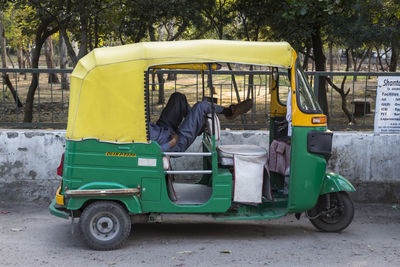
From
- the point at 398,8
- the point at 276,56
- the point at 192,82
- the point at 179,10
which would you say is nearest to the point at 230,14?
the point at 179,10

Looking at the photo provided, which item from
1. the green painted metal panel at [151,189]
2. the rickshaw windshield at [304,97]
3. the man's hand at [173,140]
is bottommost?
the green painted metal panel at [151,189]

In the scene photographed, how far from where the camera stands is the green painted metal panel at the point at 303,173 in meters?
5.80

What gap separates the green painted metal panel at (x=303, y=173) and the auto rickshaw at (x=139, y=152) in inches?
0.4

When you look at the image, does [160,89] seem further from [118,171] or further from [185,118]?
[118,171]

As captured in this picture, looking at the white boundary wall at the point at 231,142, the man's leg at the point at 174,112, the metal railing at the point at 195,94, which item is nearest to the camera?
the man's leg at the point at 174,112

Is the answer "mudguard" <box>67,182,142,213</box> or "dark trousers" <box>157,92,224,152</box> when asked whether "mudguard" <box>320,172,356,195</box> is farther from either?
"mudguard" <box>67,182,142,213</box>

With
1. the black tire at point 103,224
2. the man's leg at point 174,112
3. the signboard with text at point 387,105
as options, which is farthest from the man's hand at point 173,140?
the signboard with text at point 387,105

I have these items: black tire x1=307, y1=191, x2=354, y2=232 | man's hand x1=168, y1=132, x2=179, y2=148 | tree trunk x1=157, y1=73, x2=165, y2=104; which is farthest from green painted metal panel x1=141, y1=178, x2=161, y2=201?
tree trunk x1=157, y1=73, x2=165, y2=104

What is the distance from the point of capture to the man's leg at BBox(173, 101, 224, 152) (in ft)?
19.4

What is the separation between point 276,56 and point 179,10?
315 inches

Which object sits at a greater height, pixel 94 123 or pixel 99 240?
pixel 94 123

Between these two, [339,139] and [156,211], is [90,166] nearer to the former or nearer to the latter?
[156,211]

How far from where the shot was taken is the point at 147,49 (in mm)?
5508

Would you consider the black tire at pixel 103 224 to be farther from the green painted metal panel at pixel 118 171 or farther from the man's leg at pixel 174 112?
the man's leg at pixel 174 112
